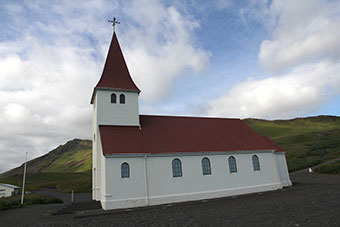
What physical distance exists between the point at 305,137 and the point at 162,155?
72602mm

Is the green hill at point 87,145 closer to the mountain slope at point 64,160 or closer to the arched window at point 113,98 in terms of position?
the mountain slope at point 64,160

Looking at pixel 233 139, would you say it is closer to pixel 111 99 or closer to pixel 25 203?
pixel 111 99

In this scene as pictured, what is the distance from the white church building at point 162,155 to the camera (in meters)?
16.7

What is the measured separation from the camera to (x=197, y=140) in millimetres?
20516

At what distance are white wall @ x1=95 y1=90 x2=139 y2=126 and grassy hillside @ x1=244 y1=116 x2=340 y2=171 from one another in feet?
88.2

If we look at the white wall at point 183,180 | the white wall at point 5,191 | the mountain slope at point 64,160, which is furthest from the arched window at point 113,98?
the mountain slope at point 64,160

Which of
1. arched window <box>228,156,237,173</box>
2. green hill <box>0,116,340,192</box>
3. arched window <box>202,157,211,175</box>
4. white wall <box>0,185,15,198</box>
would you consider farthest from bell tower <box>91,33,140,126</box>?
green hill <box>0,116,340,192</box>

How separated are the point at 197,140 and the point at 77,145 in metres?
144

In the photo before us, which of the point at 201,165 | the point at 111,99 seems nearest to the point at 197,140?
the point at 201,165

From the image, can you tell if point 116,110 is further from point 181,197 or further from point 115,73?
point 181,197

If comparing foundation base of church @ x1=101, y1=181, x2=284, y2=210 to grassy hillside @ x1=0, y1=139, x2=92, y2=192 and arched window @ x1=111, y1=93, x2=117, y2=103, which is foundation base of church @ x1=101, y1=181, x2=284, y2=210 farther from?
grassy hillside @ x1=0, y1=139, x2=92, y2=192

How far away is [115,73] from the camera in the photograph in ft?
69.4

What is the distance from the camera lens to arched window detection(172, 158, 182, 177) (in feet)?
59.3

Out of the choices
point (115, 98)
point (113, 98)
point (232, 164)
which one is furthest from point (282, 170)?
point (113, 98)
